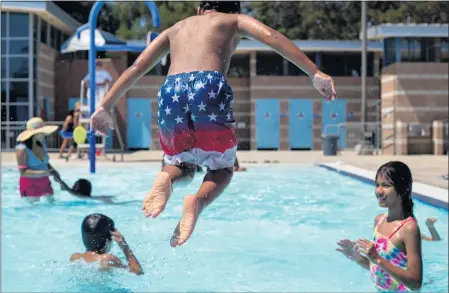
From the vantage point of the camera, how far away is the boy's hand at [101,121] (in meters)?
3.26

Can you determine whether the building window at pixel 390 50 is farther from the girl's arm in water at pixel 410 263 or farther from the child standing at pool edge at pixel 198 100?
the child standing at pool edge at pixel 198 100

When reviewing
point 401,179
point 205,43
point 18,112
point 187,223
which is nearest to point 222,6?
point 205,43

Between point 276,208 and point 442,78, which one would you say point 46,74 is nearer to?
point 442,78

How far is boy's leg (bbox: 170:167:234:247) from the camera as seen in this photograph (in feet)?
9.68

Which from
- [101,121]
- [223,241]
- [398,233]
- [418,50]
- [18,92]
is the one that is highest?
[418,50]

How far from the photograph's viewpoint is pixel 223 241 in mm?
8031

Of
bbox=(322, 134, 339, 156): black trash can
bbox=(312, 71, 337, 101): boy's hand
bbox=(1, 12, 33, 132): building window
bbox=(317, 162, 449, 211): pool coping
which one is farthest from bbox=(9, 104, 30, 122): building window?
bbox=(312, 71, 337, 101): boy's hand

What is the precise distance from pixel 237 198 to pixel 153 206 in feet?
28.9

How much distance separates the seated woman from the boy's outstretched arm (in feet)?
7.59

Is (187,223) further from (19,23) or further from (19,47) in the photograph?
(19,47)

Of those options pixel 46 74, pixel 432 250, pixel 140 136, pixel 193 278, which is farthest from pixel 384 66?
pixel 193 278

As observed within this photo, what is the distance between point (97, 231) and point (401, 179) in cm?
241

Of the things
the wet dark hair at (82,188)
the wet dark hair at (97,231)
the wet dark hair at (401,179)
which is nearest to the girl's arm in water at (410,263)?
the wet dark hair at (401,179)

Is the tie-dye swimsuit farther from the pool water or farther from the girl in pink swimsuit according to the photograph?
the pool water
